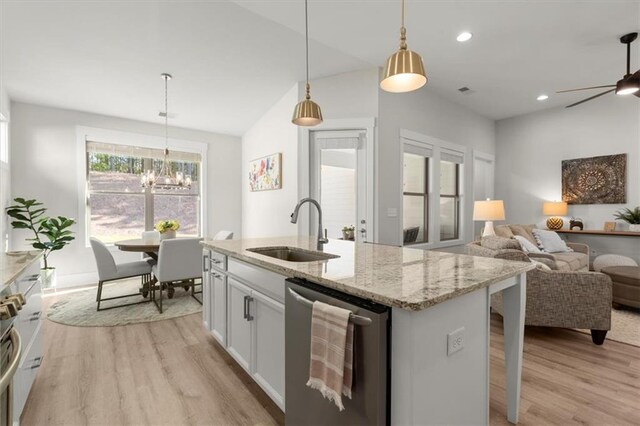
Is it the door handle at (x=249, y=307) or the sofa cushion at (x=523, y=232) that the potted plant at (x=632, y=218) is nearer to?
the sofa cushion at (x=523, y=232)

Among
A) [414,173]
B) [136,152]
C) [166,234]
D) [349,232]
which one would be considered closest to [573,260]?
[414,173]

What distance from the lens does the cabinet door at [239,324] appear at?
189 cm

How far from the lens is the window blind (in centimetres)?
486

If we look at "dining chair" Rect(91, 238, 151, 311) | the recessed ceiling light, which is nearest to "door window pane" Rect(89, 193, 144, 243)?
"dining chair" Rect(91, 238, 151, 311)

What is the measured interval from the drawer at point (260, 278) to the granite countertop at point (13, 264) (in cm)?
107

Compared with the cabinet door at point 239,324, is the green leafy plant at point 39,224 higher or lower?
higher

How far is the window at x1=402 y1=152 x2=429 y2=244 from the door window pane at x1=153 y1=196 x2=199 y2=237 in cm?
399

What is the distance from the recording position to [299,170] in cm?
413

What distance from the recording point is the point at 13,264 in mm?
1687

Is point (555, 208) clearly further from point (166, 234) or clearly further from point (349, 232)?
point (166, 234)

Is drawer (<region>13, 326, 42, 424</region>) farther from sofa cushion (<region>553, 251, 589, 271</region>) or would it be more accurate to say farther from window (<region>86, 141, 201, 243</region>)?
sofa cushion (<region>553, 251, 589, 271</region>)

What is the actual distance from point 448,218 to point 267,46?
154 inches

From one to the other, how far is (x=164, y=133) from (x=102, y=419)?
485cm

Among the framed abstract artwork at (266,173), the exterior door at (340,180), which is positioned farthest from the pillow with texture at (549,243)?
the framed abstract artwork at (266,173)
